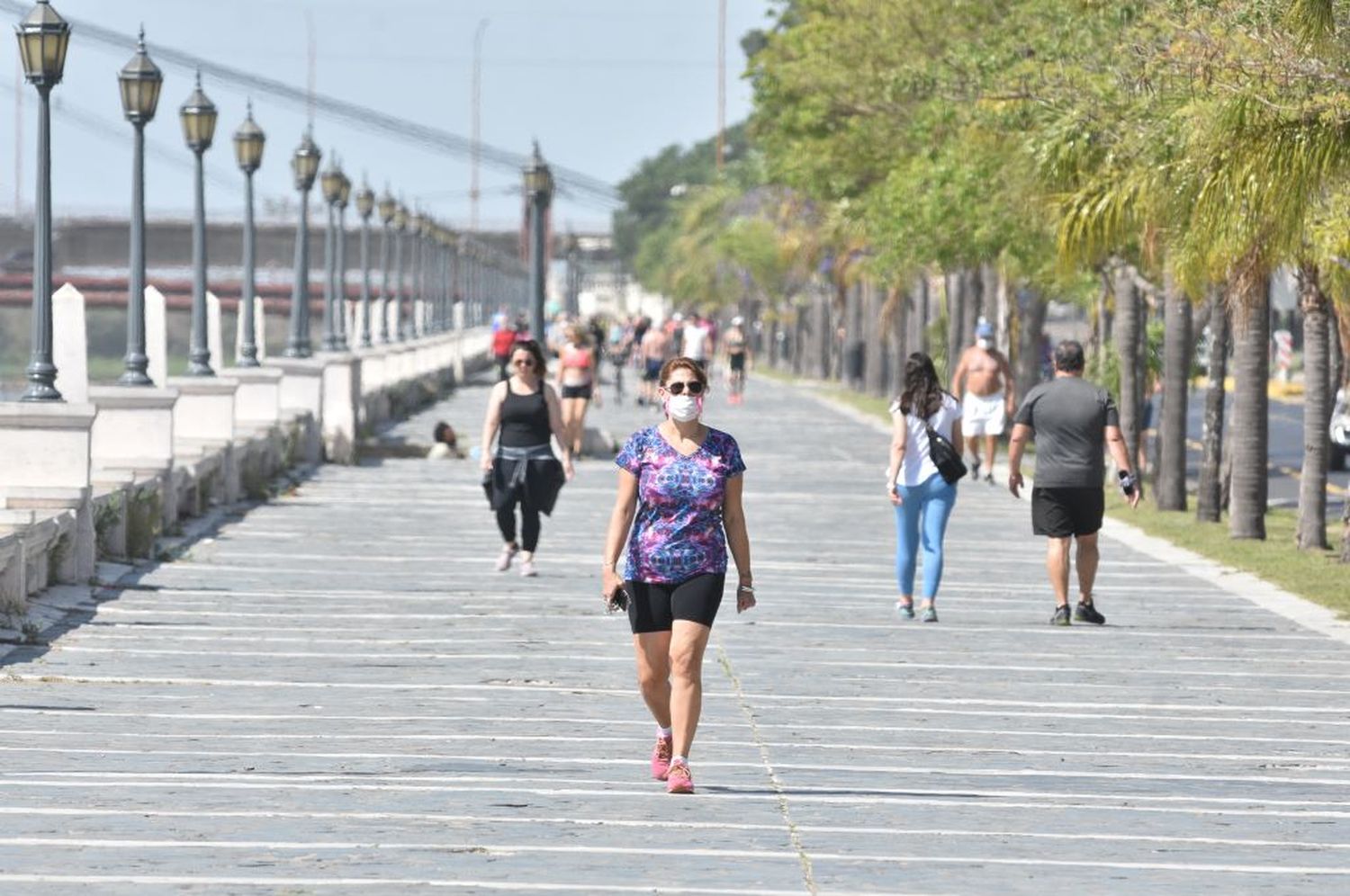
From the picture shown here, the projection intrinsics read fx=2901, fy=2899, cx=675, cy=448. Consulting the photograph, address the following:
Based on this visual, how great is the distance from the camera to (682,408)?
37.0ft

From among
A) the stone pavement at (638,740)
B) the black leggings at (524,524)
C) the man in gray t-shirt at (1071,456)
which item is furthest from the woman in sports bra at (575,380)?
the man in gray t-shirt at (1071,456)

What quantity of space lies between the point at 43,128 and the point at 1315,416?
11387 millimetres

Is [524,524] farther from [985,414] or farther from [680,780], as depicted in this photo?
[985,414]

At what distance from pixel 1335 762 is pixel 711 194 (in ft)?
373

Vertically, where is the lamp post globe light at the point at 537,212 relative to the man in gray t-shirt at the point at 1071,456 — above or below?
above

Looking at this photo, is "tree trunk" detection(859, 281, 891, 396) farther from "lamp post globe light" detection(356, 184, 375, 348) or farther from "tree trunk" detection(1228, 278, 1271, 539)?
"tree trunk" detection(1228, 278, 1271, 539)

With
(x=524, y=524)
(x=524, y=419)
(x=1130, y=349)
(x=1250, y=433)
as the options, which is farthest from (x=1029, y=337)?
(x=524, y=419)

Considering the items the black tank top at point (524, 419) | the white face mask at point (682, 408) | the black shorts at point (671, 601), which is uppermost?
the white face mask at point (682, 408)

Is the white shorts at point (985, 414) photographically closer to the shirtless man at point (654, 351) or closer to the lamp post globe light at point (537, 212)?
the lamp post globe light at point (537, 212)

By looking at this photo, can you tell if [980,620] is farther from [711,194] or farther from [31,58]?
[711,194]

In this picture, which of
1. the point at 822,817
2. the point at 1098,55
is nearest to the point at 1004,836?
the point at 822,817

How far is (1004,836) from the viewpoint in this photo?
405 inches

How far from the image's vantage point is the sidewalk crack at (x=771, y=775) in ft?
30.7

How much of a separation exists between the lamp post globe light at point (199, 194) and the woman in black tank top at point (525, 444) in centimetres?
1009
